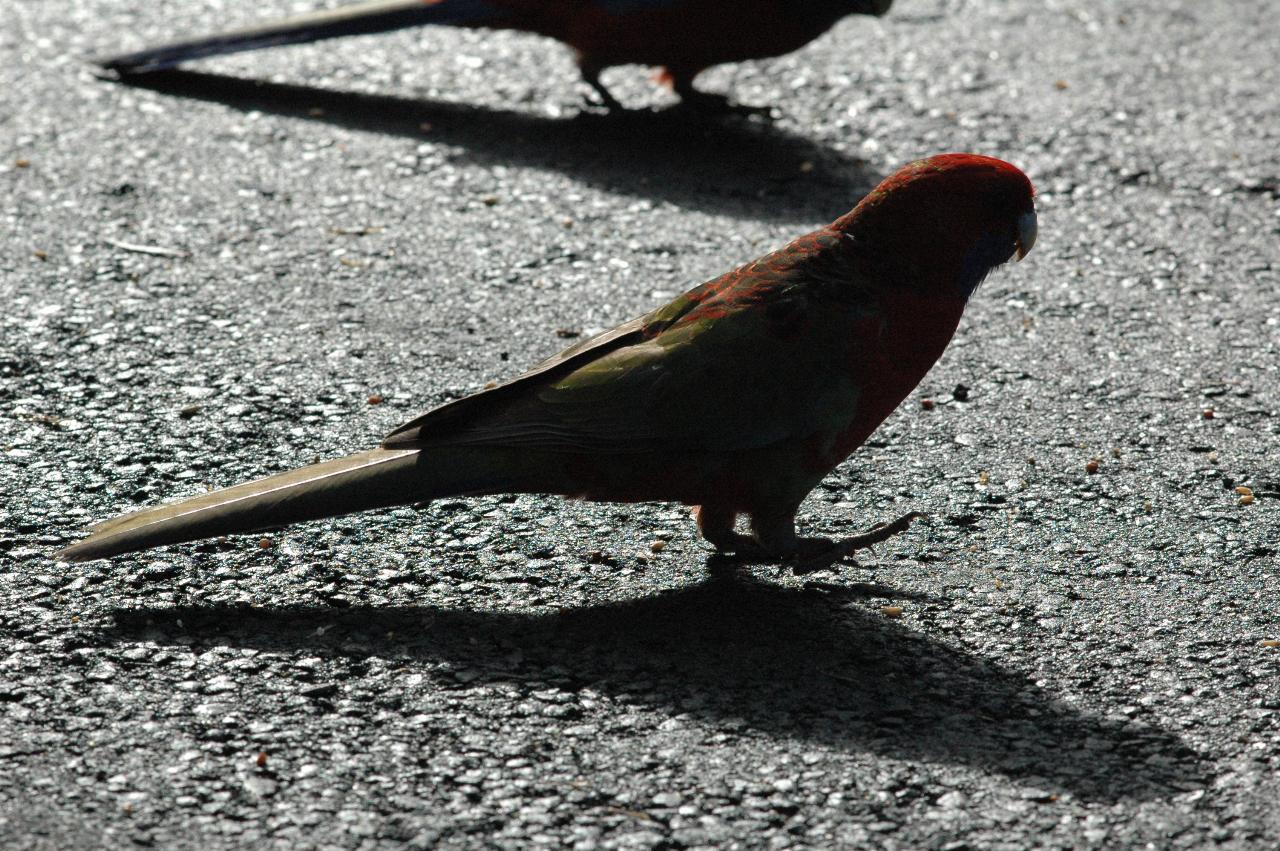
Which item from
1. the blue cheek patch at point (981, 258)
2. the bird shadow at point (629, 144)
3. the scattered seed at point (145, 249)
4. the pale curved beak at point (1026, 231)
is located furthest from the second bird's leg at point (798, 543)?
the scattered seed at point (145, 249)

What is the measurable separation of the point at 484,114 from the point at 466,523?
2.98 m

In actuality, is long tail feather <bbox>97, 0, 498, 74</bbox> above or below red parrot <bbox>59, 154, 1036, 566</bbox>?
above

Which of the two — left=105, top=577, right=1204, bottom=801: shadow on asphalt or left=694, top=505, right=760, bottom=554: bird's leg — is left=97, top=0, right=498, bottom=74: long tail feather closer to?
left=694, top=505, right=760, bottom=554: bird's leg

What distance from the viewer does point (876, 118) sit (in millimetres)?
5781

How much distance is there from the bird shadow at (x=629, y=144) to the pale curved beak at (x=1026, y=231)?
1.93 m

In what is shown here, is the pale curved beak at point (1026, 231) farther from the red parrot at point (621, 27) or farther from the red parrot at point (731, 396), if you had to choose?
the red parrot at point (621, 27)

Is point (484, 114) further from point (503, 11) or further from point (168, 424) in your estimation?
point (168, 424)

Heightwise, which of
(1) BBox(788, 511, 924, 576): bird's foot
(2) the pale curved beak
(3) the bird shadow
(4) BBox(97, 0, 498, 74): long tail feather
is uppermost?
(4) BBox(97, 0, 498, 74): long tail feather

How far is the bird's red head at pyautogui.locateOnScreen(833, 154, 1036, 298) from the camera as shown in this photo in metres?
2.92

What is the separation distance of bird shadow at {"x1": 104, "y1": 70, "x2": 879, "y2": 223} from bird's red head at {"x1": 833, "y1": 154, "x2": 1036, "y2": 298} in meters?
1.98

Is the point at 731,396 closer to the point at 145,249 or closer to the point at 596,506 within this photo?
the point at 596,506

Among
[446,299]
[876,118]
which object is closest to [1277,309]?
[876,118]

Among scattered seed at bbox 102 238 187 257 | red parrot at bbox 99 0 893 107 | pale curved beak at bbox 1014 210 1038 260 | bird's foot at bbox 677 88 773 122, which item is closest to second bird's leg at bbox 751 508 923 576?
pale curved beak at bbox 1014 210 1038 260

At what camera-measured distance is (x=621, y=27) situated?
17.9ft
